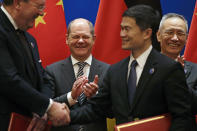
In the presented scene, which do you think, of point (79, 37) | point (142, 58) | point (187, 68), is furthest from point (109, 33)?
point (142, 58)

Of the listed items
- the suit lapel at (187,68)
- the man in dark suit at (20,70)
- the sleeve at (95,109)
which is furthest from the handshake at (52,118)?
the suit lapel at (187,68)

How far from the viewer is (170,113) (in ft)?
8.66

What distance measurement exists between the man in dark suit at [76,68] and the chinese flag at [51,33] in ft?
1.22

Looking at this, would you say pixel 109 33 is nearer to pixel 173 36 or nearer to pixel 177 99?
pixel 173 36

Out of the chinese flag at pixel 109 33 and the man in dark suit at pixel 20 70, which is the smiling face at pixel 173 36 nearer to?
the chinese flag at pixel 109 33

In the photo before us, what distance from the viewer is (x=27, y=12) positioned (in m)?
2.89

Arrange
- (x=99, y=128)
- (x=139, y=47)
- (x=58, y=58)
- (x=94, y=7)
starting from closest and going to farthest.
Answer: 1. (x=139, y=47)
2. (x=99, y=128)
3. (x=58, y=58)
4. (x=94, y=7)

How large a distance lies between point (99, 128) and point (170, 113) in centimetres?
100

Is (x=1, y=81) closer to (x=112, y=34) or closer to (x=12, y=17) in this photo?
(x=12, y=17)

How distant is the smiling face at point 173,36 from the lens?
3.67 metres

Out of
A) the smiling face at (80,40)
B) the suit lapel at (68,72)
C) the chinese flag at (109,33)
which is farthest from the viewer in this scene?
the chinese flag at (109,33)

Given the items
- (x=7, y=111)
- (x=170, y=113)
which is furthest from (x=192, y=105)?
(x=7, y=111)

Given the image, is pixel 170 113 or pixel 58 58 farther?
pixel 58 58

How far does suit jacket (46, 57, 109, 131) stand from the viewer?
11.5 ft
